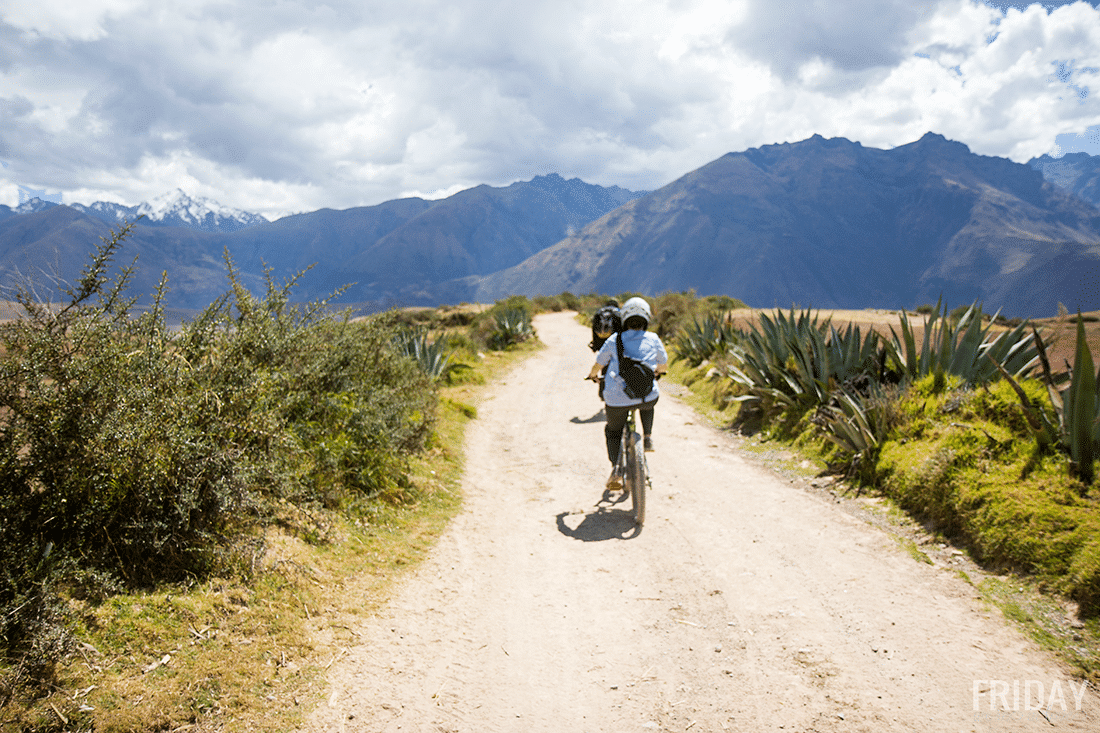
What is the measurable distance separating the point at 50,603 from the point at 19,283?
1.79m

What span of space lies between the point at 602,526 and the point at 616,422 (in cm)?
103

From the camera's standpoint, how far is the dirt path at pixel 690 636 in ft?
8.54

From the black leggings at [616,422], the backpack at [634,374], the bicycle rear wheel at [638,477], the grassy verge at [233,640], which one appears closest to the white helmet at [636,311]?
the backpack at [634,374]

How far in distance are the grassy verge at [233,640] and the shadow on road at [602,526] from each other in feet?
4.77

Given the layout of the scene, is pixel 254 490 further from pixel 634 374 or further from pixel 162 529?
pixel 634 374

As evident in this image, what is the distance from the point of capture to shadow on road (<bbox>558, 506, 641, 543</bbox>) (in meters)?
4.86

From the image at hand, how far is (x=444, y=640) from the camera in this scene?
3.37 metres

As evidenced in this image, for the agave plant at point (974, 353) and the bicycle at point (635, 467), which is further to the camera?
the agave plant at point (974, 353)

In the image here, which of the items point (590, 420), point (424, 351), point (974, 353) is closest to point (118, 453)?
point (590, 420)

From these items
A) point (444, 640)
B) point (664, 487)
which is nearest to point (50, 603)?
point (444, 640)

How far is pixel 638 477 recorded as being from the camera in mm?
4953

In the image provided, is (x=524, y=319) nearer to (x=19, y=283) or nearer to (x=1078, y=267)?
(x=19, y=283)

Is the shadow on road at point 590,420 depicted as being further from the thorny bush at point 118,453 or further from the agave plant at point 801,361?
the thorny bush at point 118,453

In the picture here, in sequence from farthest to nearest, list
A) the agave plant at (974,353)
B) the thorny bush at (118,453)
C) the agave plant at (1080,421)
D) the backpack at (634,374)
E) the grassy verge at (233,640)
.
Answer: the agave plant at (974,353) → the backpack at (634,374) → the agave plant at (1080,421) → the thorny bush at (118,453) → the grassy verge at (233,640)
